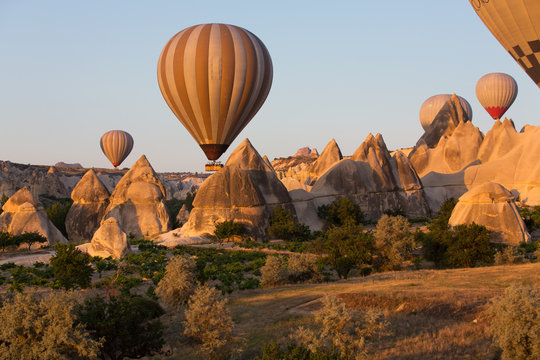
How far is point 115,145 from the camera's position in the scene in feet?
284

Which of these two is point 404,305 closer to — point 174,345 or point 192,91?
point 174,345

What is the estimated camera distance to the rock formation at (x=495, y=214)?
29672 mm

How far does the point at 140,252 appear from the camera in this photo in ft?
97.8

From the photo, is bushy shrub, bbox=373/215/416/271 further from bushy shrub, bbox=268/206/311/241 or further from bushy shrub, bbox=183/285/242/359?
bushy shrub, bbox=183/285/242/359

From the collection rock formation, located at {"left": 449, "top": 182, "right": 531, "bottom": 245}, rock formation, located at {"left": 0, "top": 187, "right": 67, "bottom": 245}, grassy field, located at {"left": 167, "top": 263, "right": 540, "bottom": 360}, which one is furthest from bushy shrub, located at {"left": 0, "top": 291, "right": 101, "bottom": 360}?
rock formation, located at {"left": 0, "top": 187, "right": 67, "bottom": 245}

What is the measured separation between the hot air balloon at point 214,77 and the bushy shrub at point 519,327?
30.2 meters

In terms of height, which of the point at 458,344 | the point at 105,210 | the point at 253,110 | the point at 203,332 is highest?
the point at 253,110

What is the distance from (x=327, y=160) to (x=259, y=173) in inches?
843

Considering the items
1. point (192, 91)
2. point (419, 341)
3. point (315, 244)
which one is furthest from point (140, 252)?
point (419, 341)

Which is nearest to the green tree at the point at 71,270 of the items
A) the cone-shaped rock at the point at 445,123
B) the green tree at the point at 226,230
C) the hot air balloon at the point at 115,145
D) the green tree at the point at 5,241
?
the green tree at the point at 226,230

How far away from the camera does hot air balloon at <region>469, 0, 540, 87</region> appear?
2567 cm

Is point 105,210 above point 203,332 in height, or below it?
above

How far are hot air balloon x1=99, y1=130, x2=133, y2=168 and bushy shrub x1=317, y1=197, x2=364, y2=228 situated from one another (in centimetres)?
5272

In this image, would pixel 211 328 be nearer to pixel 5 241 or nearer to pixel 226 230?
pixel 226 230
